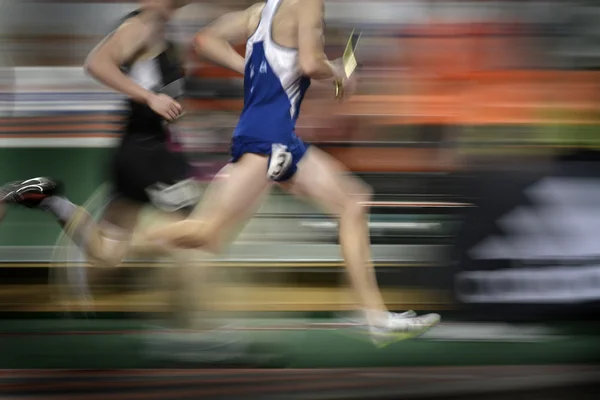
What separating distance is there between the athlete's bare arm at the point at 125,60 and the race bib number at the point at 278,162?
0.48m

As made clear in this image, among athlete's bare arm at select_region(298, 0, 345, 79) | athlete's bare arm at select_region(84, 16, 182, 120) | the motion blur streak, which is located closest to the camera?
athlete's bare arm at select_region(298, 0, 345, 79)

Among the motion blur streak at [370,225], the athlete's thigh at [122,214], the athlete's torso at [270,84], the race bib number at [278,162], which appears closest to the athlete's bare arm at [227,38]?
the athlete's torso at [270,84]

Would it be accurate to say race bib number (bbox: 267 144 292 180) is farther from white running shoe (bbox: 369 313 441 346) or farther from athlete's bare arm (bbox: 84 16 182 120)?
white running shoe (bbox: 369 313 441 346)

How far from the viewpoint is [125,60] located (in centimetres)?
575

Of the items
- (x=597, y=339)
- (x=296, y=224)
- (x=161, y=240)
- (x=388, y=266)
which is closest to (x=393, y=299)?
(x=388, y=266)

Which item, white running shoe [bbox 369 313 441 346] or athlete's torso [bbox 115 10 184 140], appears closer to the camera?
white running shoe [bbox 369 313 441 346]

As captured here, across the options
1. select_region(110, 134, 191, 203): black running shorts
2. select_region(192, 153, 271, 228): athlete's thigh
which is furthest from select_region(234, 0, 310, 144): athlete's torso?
select_region(110, 134, 191, 203): black running shorts

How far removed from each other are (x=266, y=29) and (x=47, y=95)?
245 cm

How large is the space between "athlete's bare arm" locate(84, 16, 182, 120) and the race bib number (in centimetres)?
48

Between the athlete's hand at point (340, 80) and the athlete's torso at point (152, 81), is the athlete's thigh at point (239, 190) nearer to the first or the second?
the athlete's hand at point (340, 80)

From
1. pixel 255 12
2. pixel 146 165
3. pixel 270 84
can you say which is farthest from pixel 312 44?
pixel 146 165

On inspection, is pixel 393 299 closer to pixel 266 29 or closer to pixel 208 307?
pixel 208 307

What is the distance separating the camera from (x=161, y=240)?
5555 mm

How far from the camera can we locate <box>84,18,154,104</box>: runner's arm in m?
5.66
